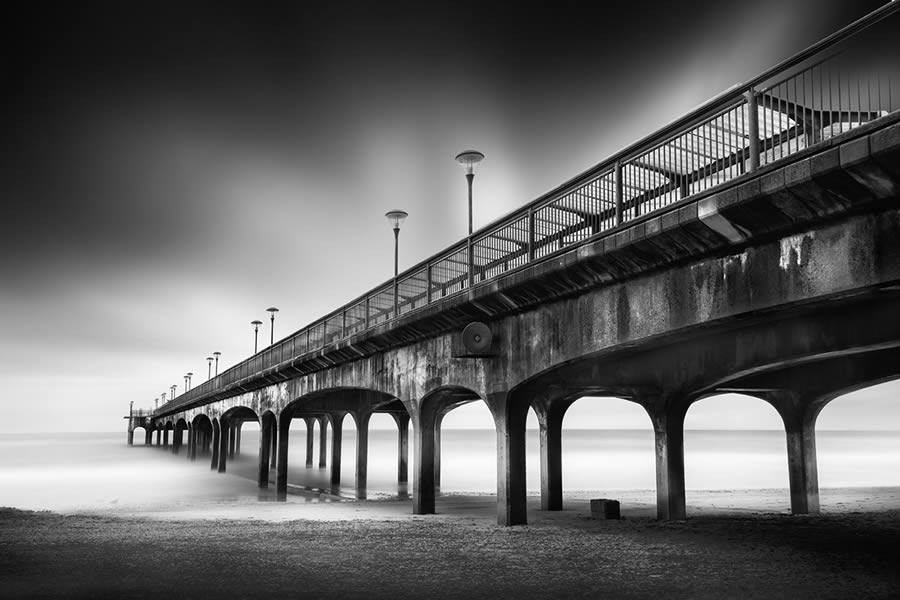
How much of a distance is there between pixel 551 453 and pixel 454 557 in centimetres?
1092

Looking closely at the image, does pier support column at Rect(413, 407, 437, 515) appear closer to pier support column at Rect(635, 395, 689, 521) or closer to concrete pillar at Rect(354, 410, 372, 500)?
pier support column at Rect(635, 395, 689, 521)

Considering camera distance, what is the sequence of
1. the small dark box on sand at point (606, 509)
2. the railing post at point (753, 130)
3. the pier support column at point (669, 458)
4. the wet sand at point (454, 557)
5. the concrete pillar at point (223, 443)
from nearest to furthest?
the railing post at point (753, 130), the wet sand at point (454, 557), the pier support column at point (669, 458), the small dark box on sand at point (606, 509), the concrete pillar at point (223, 443)

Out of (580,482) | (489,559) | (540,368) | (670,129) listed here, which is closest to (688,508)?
(540,368)

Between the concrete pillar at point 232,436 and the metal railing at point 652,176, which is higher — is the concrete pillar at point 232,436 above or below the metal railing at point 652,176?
below

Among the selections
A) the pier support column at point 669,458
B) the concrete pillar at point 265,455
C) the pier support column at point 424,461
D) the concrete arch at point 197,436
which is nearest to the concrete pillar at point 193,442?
the concrete arch at point 197,436

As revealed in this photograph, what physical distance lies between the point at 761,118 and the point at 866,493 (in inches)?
922

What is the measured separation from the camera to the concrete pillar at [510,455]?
1572cm

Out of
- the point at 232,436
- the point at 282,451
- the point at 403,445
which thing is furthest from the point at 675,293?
the point at 232,436

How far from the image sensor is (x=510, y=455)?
1597 cm

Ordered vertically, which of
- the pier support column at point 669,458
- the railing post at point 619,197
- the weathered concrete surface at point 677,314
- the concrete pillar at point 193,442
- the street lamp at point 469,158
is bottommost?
the concrete pillar at point 193,442

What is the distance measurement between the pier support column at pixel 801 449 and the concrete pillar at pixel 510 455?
8.12 metres

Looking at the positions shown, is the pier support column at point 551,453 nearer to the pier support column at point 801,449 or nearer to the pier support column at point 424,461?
the pier support column at point 424,461

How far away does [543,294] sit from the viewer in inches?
531

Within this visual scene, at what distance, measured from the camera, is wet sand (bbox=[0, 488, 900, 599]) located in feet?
30.7
